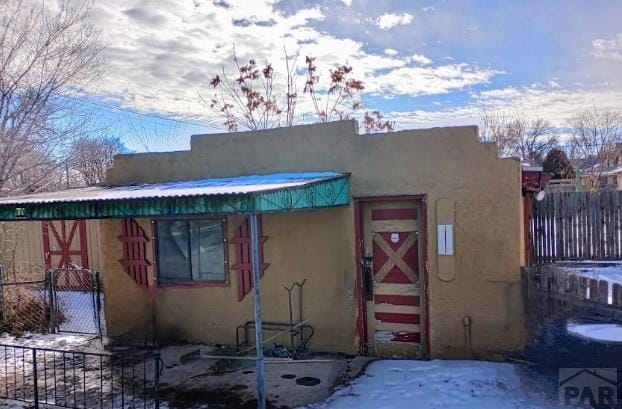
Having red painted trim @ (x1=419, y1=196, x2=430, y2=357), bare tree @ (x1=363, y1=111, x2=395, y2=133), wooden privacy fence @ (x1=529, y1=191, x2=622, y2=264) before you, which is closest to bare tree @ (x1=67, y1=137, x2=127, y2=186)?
bare tree @ (x1=363, y1=111, x2=395, y2=133)

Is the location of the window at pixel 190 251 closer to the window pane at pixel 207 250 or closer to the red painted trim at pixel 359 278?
the window pane at pixel 207 250

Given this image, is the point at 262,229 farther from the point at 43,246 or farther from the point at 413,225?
the point at 43,246

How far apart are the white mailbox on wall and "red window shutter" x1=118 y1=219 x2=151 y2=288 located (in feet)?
16.5

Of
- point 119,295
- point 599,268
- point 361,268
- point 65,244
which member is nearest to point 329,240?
point 361,268

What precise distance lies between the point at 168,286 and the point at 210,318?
3.23 ft

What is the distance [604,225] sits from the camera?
6168 mm

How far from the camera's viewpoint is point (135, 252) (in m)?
8.26

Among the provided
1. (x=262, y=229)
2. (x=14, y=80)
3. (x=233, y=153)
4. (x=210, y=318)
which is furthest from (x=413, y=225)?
(x=14, y=80)

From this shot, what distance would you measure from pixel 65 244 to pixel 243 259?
8428 millimetres

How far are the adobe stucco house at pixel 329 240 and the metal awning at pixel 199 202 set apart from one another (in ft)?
0.09

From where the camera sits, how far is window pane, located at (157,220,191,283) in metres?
7.88

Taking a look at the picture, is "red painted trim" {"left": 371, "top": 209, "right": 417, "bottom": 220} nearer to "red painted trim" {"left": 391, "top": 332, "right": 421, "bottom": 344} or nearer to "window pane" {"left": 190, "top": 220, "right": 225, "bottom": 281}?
"red painted trim" {"left": 391, "top": 332, "right": 421, "bottom": 344}

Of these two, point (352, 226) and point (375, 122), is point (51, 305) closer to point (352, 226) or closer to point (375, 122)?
point (352, 226)

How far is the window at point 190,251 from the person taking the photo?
7664 mm
